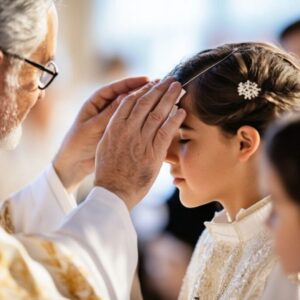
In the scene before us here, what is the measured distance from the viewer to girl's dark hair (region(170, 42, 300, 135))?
1.65 metres

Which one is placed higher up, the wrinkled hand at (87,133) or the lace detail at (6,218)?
the wrinkled hand at (87,133)

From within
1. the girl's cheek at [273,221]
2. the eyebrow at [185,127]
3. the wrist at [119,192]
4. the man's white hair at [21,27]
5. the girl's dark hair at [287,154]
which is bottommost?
the wrist at [119,192]

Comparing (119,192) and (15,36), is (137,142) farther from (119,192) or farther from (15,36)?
(15,36)

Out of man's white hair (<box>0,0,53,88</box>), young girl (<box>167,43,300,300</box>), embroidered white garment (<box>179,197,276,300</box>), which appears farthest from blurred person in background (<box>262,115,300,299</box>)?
man's white hair (<box>0,0,53,88</box>)

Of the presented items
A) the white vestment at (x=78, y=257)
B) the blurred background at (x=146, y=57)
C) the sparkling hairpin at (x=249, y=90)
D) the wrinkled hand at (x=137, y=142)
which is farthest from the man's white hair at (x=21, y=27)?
the blurred background at (x=146, y=57)

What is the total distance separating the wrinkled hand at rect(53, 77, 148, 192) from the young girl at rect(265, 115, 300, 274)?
654 millimetres

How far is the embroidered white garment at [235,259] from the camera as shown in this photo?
60.1 inches

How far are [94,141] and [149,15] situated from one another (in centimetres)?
238

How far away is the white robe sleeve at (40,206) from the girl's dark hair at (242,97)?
447mm

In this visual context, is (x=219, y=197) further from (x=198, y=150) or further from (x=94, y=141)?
(x=94, y=141)

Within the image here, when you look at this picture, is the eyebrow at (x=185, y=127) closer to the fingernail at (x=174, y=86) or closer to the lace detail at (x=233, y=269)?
the fingernail at (x=174, y=86)

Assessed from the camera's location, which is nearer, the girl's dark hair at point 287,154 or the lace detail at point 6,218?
the girl's dark hair at point 287,154

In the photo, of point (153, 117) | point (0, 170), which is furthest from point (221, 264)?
point (0, 170)

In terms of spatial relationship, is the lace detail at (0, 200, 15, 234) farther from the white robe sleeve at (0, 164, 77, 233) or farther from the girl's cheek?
the girl's cheek
